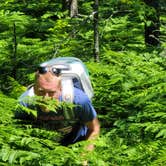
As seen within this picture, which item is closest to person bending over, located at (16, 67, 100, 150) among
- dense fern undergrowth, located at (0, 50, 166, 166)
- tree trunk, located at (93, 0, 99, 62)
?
dense fern undergrowth, located at (0, 50, 166, 166)

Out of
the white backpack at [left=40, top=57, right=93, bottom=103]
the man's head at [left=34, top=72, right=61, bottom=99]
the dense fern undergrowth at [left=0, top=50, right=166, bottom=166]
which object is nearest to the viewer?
the dense fern undergrowth at [left=0, top=50, right=166, bottom=166]

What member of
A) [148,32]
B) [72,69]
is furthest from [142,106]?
[148,32]

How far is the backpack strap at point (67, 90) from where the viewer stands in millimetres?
3742

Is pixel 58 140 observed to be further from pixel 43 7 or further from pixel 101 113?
pixel 43 7

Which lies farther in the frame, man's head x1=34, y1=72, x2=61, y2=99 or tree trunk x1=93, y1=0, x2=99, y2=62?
tree trunk x1=93, y1=0, x2=99, y2=62

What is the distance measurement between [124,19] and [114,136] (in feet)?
16.1

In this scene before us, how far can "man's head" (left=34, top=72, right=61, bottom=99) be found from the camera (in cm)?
370

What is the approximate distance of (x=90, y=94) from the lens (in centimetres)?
443

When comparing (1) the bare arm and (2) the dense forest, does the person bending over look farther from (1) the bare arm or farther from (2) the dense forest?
(2) the dense forest

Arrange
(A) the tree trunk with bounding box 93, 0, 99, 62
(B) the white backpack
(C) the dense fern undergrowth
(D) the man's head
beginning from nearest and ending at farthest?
1. (C) the dense fern undergrowth
2. (D) the man's head
3. (B) the white backpack
4. (A) the tree trunk with bounding box 93, 0, 99, 62

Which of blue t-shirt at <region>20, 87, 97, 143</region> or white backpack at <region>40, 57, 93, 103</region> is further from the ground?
white backpack at <region>40, 57, 93, 103</region>

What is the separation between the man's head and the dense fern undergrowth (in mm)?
307

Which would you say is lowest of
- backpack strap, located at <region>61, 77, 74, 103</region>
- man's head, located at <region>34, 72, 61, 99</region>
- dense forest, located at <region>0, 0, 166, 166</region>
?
dense forest, located at <region>0, 0, 166, 166</region>

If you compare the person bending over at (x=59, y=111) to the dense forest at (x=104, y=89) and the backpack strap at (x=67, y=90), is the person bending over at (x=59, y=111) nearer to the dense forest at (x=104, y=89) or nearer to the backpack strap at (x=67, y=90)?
the backpack strap at (x=67, y=90)
